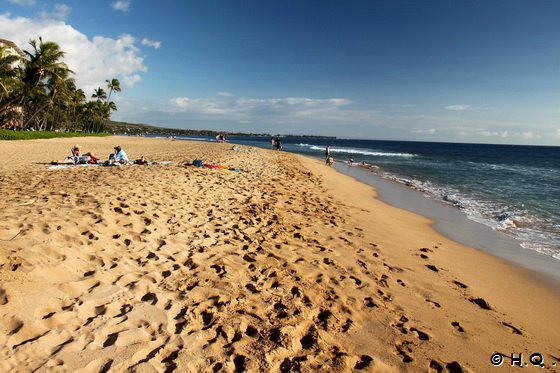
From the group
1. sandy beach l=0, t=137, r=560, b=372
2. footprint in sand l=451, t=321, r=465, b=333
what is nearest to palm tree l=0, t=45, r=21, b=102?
sandy beach l=0, t=137, r=560, b=372

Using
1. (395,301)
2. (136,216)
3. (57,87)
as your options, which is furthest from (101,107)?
(395,301)

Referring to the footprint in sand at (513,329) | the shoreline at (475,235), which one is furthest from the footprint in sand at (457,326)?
the shoreline at (475,235)

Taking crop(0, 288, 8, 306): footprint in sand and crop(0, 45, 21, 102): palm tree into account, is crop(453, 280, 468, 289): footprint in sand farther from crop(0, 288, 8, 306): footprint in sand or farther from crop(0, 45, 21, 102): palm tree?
crop(0, 45, 21, 102): palm tree

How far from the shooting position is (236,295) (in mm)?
4156

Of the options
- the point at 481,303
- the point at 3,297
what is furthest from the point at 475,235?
the point at 3,297

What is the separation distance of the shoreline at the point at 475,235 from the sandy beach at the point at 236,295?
2.29ft

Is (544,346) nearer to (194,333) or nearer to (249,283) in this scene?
(249,283)

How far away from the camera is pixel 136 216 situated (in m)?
6.31

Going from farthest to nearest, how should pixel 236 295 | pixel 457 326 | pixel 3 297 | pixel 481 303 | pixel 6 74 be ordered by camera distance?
pixel 6 74 < pixel 481 303 < pixel 236 295 < pixel 457 326 < pixel 3 297

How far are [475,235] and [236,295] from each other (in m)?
8.13

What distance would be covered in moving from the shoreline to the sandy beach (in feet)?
2.29

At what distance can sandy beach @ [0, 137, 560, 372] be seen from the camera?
307cm

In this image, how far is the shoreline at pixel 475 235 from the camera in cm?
689

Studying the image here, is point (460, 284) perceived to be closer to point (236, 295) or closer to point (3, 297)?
point (236, 295)
